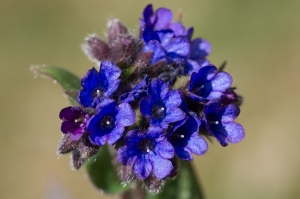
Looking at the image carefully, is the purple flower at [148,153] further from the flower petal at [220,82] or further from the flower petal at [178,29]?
the flower petal at [178,29]

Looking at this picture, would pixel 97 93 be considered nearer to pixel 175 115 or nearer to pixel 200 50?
pixel 175 115

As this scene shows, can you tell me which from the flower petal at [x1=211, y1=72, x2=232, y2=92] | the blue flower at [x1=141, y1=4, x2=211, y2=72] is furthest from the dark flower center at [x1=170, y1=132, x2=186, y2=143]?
the blue flower at [x1=141, y1=4, x2=211, y2=72]

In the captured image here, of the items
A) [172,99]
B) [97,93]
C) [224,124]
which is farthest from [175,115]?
[97,93]

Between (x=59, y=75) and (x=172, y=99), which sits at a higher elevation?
(x=59, y=75)

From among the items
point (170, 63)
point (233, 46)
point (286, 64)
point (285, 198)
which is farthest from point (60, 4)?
point (170, 63)

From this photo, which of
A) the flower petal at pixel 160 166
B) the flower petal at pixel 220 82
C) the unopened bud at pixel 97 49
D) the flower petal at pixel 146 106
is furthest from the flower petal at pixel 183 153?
the unopened bud at pixel 97 49

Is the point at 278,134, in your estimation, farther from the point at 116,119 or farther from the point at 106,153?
the point at 116,119
